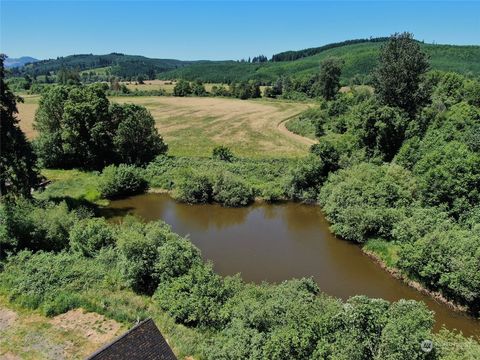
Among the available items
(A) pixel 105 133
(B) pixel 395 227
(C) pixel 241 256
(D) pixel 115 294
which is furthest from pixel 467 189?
(A) pixel 105 133

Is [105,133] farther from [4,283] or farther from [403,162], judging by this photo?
[403,162]

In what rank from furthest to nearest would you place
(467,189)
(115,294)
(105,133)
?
(105,133) < (467,189) < (115,294)

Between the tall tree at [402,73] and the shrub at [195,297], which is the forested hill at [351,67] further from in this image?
the shrub at [195,297]

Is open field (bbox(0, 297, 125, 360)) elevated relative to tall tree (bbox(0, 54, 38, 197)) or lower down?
lower down

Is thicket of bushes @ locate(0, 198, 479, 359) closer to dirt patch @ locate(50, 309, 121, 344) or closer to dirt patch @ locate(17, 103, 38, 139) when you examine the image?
dirt patch @ locate(50, 309, 121, 344)

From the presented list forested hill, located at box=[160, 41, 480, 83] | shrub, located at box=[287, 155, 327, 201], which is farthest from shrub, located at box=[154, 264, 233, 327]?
forested hill, located at box=[160, 41, 480, 83]

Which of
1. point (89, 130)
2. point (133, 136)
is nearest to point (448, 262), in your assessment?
point (133, 136)
